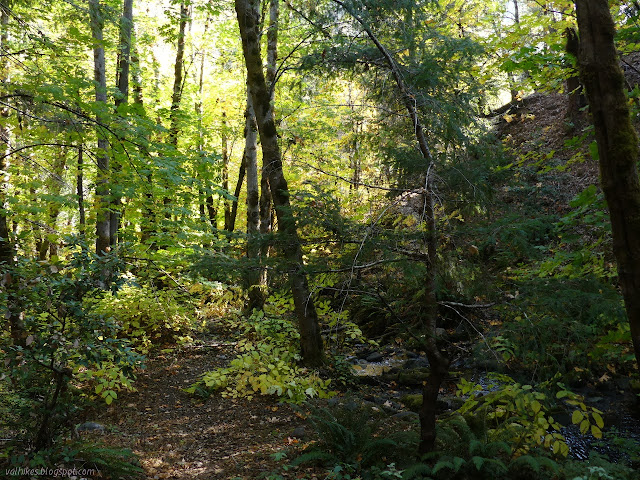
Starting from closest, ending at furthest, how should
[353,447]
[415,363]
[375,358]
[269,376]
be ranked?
[353,447] < [269,376] < [415,363] < [375,358]

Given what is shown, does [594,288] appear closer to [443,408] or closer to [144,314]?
[443,408]

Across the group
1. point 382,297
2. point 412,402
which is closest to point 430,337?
point 382,297

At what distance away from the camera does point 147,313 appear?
28.0 ft

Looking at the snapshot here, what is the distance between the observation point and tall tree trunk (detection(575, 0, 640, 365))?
2.65 metres

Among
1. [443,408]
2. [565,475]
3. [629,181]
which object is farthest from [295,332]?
[629,181]

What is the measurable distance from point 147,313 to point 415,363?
17.9 ft

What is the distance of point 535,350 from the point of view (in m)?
3.42

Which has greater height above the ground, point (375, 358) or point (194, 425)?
point (375, 358)

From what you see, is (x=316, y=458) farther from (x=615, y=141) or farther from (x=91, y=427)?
(x=615, y=141)

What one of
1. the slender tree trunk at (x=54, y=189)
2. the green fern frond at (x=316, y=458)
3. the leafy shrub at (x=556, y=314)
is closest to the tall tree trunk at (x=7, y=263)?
the slender tree trunk at (x=54, y=189)

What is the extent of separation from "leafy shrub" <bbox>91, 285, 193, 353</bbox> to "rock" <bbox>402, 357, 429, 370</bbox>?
4398 mm

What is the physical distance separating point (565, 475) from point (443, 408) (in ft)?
7.77

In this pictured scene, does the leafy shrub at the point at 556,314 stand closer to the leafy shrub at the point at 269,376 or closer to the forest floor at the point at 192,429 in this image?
the forest floor at the point at 192,429

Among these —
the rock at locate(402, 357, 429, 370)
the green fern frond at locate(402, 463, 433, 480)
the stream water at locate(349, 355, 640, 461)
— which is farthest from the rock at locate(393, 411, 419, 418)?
the rock at locate(402, 357, 429, 370)
